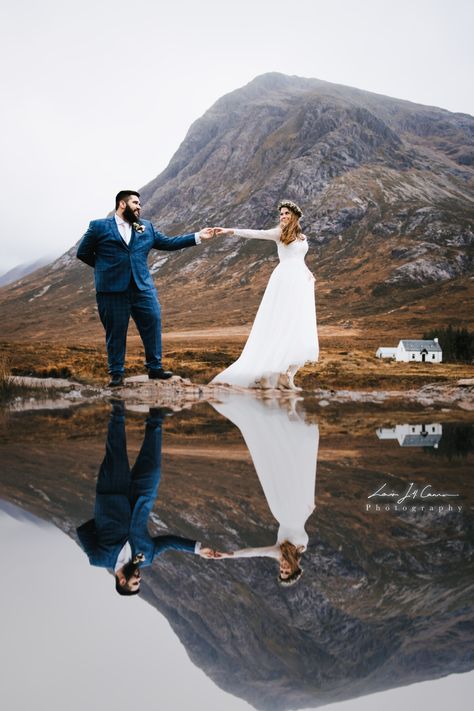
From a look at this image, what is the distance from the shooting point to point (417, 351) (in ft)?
227

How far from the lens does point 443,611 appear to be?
2369 mm

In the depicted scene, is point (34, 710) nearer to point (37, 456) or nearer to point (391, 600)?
point (391, 600)

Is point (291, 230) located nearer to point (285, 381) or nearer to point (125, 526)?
point (285, 381)

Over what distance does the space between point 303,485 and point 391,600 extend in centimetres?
212

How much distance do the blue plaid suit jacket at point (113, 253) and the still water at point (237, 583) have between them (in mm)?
5327

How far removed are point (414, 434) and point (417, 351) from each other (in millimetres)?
64610

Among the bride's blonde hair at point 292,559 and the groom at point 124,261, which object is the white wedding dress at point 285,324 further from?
the bride's blonde hair at point 292,559

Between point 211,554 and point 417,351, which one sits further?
point 417,351

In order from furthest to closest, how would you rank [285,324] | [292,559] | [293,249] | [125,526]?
A: 1. [285,324]
2. [293,249]
3. [125,526]
4. [292,559]

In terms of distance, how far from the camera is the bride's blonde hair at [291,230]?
12706 mm

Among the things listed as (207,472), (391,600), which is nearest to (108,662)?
(391,600)

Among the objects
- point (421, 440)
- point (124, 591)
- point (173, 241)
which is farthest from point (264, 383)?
point (124, 591)
